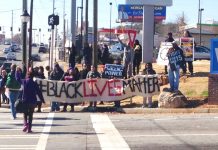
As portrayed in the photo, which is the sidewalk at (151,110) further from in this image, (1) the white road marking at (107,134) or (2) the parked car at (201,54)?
(2) the parked car at (201,54)

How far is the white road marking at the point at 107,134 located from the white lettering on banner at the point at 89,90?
316 cm

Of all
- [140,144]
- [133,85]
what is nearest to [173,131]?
[140,144]

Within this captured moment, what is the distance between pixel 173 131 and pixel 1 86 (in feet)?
31.1

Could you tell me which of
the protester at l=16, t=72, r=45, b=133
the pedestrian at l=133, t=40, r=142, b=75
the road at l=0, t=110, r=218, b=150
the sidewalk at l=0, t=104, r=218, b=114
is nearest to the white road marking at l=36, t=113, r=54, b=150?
the road at l=0, t=110, r=218, b=150

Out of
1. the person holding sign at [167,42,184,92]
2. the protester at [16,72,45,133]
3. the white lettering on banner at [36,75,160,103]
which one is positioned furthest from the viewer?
the white lettering on banner at [36,75,160,103]

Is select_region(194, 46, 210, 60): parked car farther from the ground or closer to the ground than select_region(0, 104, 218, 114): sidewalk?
farther from the ground

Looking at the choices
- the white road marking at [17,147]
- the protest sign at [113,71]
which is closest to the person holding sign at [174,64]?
the protest sign at [113,71]

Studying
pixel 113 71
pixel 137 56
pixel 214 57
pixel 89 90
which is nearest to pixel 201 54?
pixel 137 56

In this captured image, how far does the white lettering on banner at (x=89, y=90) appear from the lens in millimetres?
22094

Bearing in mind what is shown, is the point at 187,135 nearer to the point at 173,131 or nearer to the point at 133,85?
the point at 173,131

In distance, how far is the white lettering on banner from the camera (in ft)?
72.5

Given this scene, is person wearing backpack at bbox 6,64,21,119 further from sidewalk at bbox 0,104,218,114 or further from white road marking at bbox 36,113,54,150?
sidewalk at bbox 0,104,218,114

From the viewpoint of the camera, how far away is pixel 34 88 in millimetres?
15461

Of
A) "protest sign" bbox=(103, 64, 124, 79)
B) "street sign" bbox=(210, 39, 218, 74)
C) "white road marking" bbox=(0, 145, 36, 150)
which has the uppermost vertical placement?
"street sign" bbox=(210, 39, 218, 74)
